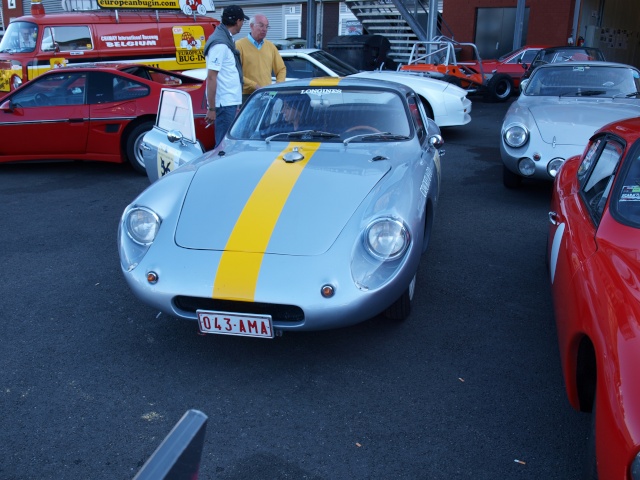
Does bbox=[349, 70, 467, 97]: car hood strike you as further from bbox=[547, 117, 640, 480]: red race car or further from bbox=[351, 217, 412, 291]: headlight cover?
bbox=[351, 217, 412, 291]: headlight cover

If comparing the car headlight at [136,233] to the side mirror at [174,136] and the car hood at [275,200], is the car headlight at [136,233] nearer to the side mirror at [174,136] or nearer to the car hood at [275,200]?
the car hood at [275,200]

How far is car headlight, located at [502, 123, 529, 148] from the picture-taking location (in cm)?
586

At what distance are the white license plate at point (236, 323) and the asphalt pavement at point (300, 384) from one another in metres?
0.28

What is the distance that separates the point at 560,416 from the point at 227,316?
5.22 feet

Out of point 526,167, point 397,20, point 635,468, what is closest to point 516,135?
point 526,167

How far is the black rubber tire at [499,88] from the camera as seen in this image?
47.9 feet

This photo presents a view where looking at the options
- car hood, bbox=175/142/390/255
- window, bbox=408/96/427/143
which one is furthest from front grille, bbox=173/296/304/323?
window, bbox=408/96/427/143

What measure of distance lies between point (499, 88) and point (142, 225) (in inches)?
511

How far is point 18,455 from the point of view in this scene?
253 centimetres

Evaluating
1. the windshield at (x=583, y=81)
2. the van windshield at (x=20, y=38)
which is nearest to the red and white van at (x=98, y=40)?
the van windshield at (x=20, y=38)

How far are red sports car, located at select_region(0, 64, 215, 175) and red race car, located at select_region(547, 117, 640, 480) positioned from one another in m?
5.31

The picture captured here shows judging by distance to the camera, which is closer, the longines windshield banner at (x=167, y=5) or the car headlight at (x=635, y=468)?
the car headlight at (x=635, y=468)

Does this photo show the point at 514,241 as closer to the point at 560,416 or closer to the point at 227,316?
the point at 560,416

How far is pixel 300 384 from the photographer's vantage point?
10.0 ft
